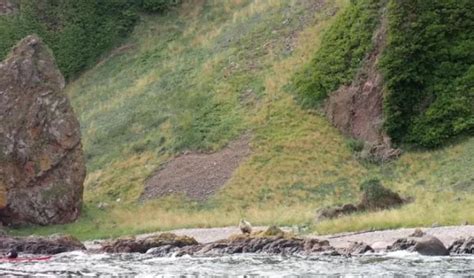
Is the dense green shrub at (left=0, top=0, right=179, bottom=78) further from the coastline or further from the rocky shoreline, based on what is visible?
the coastline

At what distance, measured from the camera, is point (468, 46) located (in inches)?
1892

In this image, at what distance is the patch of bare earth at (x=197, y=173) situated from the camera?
4678cm

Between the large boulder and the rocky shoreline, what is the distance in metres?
5.99

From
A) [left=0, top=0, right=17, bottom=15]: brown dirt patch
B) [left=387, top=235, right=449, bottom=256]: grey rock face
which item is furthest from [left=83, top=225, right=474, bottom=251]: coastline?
[left=0, top=0, right=17, bottom=15]: brown dirt patch

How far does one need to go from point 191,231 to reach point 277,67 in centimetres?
2228

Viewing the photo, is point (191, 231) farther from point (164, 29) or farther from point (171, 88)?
point (164, 29)

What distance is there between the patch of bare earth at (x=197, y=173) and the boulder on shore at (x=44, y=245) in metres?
12.1

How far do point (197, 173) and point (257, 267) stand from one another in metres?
23.0

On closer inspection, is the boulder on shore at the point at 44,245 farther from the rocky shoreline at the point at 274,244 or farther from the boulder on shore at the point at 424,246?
the boulder on shore at the point at 424,246

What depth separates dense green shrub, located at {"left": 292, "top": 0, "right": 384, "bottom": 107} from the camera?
2030 inches

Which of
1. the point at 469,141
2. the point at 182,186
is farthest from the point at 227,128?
the point at 469,141

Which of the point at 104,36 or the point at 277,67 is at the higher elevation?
the point at 104,36

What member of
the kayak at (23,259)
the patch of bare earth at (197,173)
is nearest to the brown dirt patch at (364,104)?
the patch of bare earth at (197,173)

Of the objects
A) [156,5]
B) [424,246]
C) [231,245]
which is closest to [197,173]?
[231,245]
